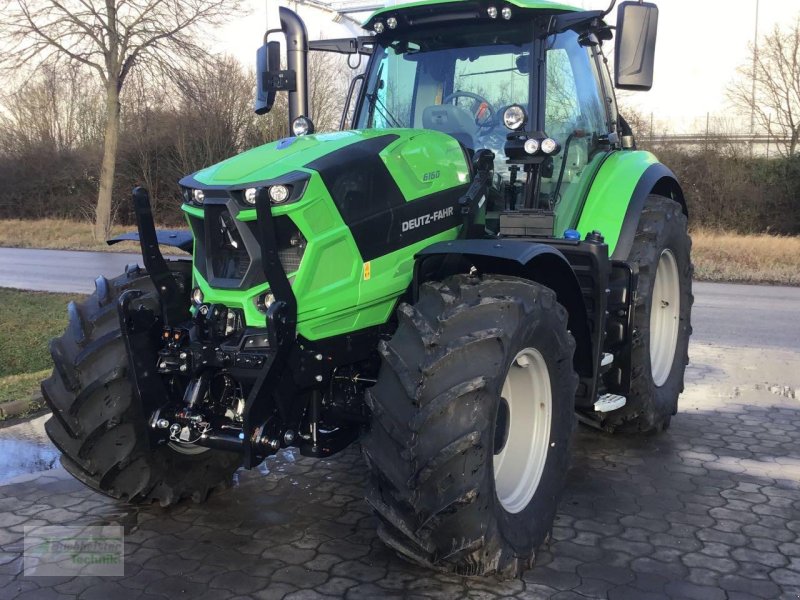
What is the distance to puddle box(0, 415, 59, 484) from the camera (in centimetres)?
500

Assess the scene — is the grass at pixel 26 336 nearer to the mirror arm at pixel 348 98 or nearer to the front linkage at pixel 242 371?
the front linkage at pixel 242 371

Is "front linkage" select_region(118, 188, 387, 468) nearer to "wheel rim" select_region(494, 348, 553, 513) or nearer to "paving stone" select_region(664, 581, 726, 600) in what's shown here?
"wheel rim" select_region(494, 348, 553, 513)

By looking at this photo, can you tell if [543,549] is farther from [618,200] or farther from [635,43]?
[635,43]

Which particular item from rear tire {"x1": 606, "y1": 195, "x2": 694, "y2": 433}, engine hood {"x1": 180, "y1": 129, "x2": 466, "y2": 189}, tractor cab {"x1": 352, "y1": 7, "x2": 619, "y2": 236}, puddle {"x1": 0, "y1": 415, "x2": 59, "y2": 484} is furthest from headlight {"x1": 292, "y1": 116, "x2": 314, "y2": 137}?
puddle {"x1": 0, "y1": 415, "x2": 59, "y2": 484}

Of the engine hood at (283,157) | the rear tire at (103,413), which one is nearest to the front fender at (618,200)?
the engine hood at (283,157)

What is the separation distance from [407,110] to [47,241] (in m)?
23.2

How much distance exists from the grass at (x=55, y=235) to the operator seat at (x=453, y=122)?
18.2m

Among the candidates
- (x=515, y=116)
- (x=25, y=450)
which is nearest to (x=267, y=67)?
(x=515, y=116)

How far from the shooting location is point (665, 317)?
5.80 meters

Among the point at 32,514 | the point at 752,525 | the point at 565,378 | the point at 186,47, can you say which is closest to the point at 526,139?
the point at 565,378

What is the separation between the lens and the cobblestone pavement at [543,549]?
3381 mm

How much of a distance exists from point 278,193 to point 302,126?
5.01ft

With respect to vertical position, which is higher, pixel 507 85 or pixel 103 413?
pixel 507 85

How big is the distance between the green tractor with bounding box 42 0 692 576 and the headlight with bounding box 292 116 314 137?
15mm
